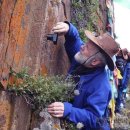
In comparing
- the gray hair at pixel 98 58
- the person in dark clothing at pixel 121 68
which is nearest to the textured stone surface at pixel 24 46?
the gray hair at pixel 98 58

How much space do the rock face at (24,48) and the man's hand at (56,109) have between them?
0.09 m

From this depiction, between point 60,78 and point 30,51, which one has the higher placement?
point 30,51

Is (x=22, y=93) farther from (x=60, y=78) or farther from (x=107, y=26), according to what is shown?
(x=107, y=26)

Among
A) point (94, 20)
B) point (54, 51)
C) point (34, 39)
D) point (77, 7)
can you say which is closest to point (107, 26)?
point (94, 20)

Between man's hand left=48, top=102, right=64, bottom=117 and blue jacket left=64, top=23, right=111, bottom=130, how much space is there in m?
0.07

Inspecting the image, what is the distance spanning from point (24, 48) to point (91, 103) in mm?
1165

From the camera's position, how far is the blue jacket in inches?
204

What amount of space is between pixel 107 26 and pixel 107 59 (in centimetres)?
470

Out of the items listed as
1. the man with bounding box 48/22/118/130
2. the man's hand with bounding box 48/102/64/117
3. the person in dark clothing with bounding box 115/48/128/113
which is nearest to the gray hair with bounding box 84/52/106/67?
the man with bounding box 48/22/118/130

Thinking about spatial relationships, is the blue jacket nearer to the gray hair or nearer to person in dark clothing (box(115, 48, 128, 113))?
the gray hair

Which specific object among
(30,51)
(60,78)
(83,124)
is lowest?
(83,124)

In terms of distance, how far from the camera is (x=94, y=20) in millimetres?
8711

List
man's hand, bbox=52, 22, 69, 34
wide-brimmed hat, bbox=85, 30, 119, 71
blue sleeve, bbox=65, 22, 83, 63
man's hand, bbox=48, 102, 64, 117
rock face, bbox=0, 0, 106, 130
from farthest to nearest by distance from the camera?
1. blue sleeve, bbox=65, 22, 83, 63
2. man's hand, bbox=52, 22, 69, 34
3. wide-brimmed hat, bbox=85, 30, 119, 71
4. man's hand, bbox=48, 102, 64, 117
5. rock face, bbox=0, 0, 106, 130

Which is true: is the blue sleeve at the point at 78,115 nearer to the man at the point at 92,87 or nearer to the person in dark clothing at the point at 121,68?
the man at the point at 92,87
